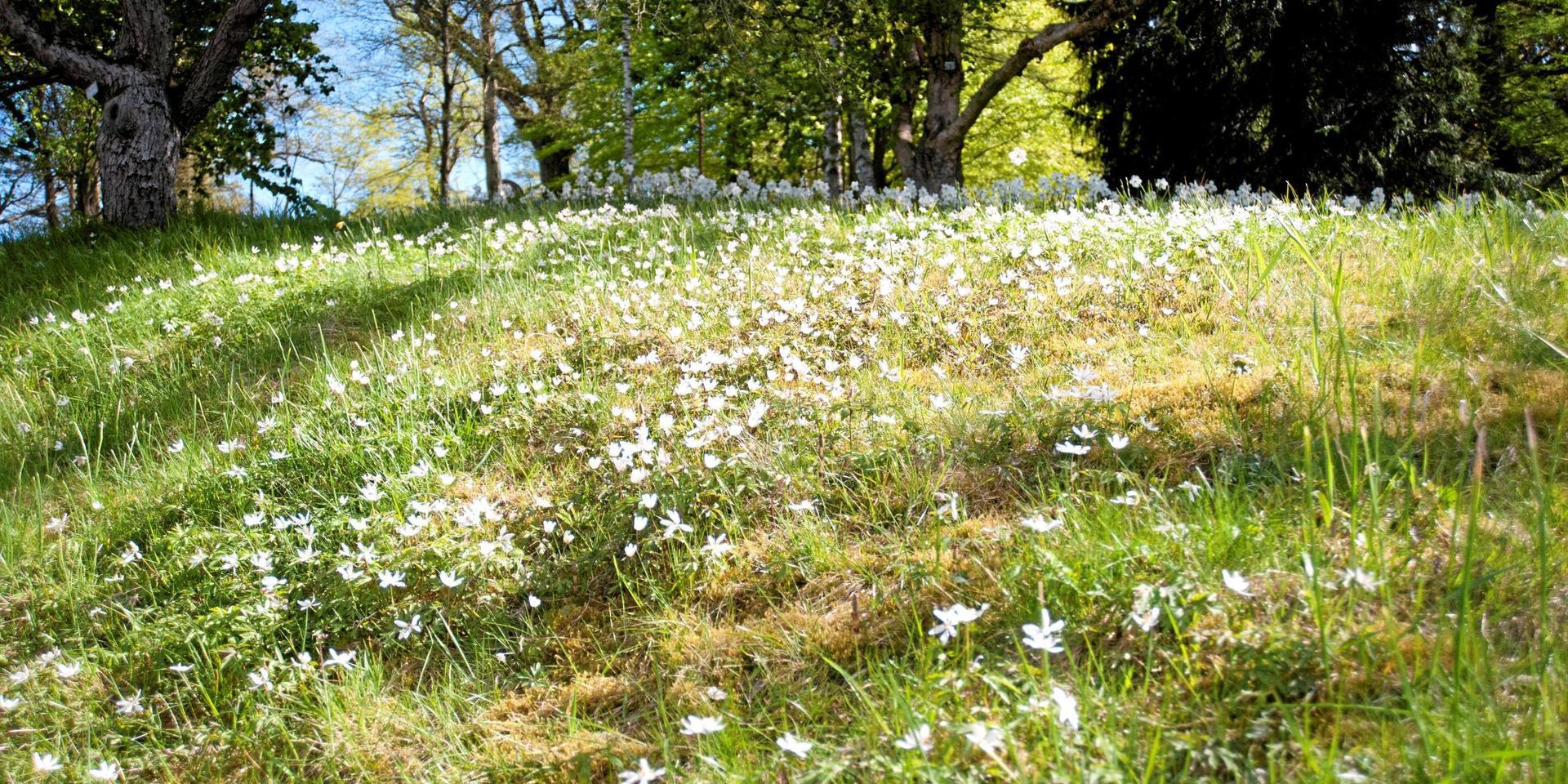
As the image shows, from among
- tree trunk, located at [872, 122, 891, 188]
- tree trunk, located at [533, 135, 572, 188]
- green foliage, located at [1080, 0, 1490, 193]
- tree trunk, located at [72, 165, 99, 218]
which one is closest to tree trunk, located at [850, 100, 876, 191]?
green foliage, located at [1080, 0, 1490, 193]

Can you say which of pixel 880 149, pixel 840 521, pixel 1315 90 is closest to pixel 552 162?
pixel 880 149

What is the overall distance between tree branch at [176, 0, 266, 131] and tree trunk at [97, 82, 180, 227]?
11.6 inches

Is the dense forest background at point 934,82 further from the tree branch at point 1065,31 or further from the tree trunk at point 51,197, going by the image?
the tree trunk at point 51,197

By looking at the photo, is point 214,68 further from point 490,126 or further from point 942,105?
point 490,126

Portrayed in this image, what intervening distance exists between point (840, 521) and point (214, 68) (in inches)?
344

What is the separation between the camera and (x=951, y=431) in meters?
3.31

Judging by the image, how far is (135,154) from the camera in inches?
331

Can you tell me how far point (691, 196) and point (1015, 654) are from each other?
276 inches

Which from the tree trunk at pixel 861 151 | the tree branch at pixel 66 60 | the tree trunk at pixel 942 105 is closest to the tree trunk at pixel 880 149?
the tree trunk at pixel 861 151

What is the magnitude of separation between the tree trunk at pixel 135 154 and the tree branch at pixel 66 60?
0.17 m

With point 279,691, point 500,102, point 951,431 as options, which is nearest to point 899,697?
point 951,431

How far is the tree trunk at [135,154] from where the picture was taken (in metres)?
8.34

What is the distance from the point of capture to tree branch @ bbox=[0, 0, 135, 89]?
8375 mm

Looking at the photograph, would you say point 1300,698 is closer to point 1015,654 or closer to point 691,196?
point 1015,654
